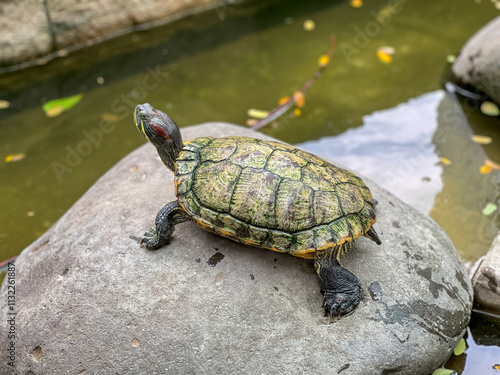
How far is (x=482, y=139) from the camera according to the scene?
5.36 m

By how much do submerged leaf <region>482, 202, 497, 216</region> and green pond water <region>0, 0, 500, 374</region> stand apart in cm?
5

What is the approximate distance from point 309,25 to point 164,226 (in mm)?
5031

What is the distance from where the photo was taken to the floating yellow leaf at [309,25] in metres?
7.16

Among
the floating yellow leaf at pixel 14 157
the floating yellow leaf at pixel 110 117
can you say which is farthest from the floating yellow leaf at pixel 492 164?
the floating yellow leaf at pixel 14 157

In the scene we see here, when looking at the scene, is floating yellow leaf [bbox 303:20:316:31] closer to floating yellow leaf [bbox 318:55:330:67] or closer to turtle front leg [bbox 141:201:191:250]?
floating yellow leaf [bbox 318:55:330:67]

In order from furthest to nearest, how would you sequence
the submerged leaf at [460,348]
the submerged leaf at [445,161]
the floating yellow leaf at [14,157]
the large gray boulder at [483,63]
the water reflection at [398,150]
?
the large gray boulder at [483,63] < the floating yellow leaf at [14,157] < the submerged leaf at [445,161] < the water reflection at [398,150] < the submerged leaf at [460,348]

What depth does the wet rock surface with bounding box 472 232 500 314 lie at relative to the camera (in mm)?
3500

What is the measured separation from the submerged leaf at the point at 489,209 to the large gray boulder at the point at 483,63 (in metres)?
1.60

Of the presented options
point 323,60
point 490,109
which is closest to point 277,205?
point 490,109

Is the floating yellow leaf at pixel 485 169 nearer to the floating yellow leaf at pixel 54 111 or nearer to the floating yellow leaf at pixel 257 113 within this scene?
the floating yellow leaf at pixel 257 113

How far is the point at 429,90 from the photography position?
6.07 m

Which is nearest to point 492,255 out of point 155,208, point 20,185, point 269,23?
point 155,208

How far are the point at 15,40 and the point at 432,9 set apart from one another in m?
5.90

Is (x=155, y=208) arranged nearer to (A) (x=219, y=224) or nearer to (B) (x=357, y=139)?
(A) (x=219, y=224)
